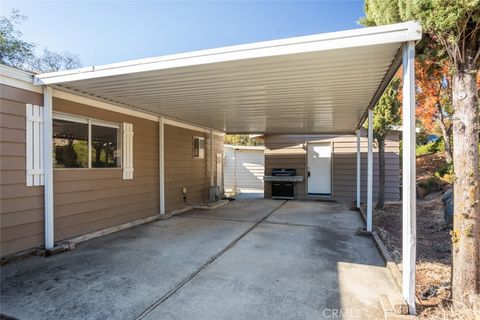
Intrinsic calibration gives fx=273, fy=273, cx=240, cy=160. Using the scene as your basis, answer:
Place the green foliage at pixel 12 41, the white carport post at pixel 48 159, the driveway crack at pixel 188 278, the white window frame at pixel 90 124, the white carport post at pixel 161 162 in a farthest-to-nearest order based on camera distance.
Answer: the green foliage at pixel 12 41 < the white carport post at pixel 161 162 < the white window frame at pixel 90 124 < the white carport post at pixel 48 159 < the driveway crack at pixel 188 278

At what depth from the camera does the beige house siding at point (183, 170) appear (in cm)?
691

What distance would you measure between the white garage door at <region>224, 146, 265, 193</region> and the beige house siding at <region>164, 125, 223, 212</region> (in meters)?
5.04

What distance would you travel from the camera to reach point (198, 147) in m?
8.56

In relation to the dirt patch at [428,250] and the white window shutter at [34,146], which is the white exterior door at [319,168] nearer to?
the dirt patch at [428,250]

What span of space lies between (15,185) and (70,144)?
1.01m

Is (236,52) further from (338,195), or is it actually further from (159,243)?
(338,195)

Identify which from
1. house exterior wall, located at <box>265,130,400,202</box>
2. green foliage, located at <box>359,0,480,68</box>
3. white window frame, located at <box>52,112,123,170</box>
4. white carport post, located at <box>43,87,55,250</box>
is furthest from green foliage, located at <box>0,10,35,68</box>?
green foliage, located at <box>359,0,480,68</box>

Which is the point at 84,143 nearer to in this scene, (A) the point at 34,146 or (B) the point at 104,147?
(B) the point at 104,147

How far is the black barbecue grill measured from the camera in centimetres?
978

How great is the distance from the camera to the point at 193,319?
2246mm

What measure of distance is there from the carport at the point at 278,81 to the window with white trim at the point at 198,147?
8.00 ft

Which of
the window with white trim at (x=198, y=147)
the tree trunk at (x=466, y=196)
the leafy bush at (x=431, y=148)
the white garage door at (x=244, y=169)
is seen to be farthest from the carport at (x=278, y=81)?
the leafy bush at (x=431, y=148)

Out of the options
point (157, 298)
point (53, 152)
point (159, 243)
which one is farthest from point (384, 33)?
point (53, 152)

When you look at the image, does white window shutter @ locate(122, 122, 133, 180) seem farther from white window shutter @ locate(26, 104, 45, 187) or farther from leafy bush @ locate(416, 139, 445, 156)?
leafy bush @ locate(416, 139, 445, 156)
